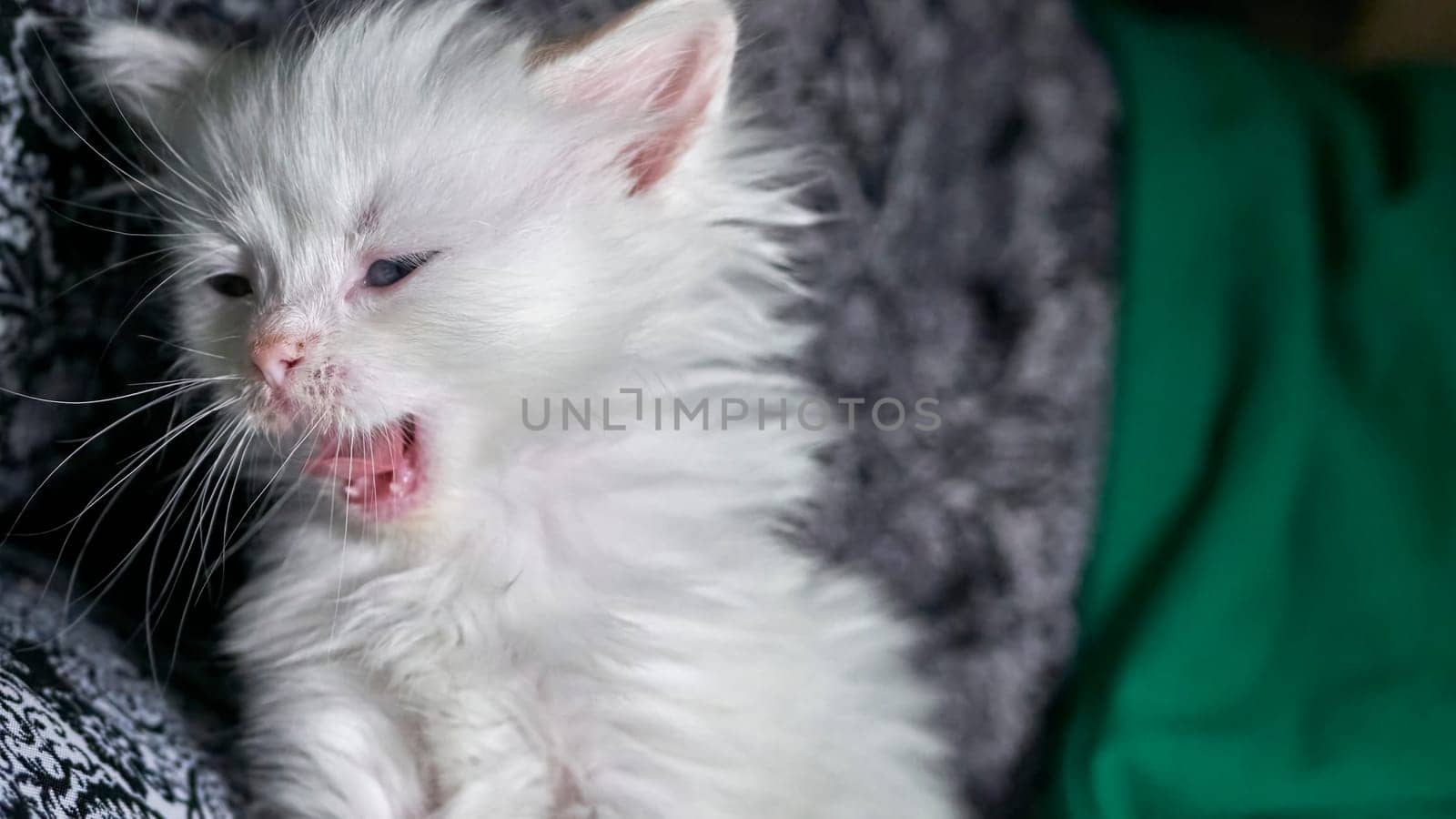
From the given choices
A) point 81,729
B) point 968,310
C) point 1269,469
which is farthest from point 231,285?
point 1269,469

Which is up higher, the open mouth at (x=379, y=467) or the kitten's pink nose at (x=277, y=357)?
the kitten's pink nose at (x=277, y=357)

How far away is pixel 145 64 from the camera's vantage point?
884 mm

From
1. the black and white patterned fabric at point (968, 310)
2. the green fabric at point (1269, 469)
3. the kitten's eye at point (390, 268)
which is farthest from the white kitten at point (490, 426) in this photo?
the green fabric at point (1269, 469)

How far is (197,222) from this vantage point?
32.6 inches

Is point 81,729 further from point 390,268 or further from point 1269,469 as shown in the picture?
point 1269,469

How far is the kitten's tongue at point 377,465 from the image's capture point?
2.55 feet

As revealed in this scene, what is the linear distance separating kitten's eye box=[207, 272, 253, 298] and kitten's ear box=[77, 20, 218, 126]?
0.51ft

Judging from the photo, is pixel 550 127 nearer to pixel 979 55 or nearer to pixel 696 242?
pixel 696 242

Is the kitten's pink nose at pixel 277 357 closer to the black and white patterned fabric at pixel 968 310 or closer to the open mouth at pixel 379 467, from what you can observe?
the open mouth at pixel 379 467

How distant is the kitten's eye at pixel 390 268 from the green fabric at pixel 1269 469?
2.54 ft

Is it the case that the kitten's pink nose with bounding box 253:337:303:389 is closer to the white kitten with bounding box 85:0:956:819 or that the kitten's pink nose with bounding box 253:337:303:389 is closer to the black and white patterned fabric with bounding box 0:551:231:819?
the white kitten with bounding box 85:0:956:819

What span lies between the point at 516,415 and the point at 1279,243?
2.86 ft


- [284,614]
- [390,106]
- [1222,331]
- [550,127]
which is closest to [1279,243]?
[1222,331]

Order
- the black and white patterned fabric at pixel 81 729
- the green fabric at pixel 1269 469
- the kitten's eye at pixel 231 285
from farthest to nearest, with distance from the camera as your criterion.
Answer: the green fabric at pixel 1269 469 → the kitten's eye at pixel 231 285 → the black and white patterned fabric at pixel 81 729
